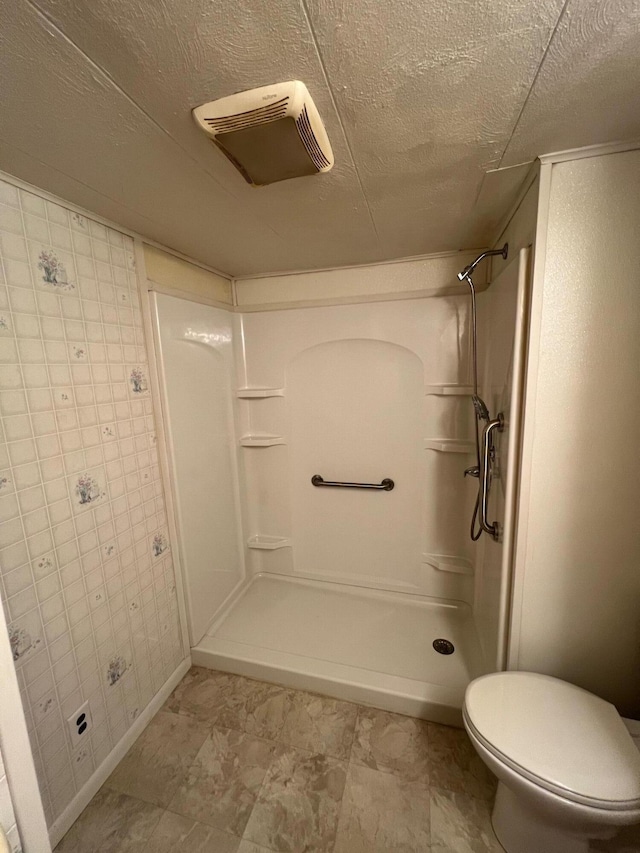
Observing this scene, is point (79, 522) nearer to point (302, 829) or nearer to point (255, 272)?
point (302, 829)

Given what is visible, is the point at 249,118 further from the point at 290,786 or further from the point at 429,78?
the point at 290,786

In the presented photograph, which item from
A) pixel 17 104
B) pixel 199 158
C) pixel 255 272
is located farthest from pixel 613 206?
pixel 255 272

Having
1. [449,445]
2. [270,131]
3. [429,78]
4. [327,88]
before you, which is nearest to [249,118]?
[270,131]

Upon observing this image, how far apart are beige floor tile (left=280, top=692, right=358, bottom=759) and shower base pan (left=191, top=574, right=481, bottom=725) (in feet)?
0.16

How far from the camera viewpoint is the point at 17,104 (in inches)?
28.2

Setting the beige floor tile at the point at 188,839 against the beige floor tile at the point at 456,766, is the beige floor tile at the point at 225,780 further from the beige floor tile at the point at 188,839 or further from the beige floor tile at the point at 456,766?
the beige floor tile at the point at 456,766

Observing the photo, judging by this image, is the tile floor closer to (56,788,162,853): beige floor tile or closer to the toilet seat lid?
(56,788,162,853): beige floor tile

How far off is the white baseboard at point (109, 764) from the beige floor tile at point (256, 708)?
0.28 meters

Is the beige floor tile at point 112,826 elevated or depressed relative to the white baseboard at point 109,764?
depressed

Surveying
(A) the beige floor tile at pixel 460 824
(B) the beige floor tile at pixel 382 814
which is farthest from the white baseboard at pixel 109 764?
(A) the beige floor tile at pixel 460 824

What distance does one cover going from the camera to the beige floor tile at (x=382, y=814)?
1116 mm

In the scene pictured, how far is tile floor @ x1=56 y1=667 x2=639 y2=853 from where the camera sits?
113cm

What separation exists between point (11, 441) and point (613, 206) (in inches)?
71.9

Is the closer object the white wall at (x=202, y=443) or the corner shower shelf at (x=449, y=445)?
the white wall at (x=202, y=443)
